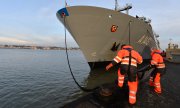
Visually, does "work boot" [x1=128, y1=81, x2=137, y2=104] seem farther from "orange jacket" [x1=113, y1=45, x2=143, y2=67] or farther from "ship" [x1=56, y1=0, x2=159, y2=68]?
"ship" [x1=56, y1=0, x2=159, y2=68]

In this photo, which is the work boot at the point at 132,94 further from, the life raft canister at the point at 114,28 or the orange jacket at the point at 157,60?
the life raft canister at the point at 114,28

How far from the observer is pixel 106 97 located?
4938mm

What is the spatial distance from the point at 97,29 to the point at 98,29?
3.2 inches

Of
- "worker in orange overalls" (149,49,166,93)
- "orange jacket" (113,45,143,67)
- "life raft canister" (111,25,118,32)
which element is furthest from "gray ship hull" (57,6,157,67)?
"orange jacket" (113,45,143,67)

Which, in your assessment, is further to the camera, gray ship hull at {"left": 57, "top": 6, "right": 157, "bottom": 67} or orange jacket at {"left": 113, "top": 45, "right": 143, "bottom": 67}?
gray ship hull at {"left": 57, "top": 6, "right": 157, "bottom": 67}

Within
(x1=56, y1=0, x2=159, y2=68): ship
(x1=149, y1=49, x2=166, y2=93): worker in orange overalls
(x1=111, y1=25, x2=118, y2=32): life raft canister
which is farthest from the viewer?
(x1=111, y1=25, x2=118, y2=32): life raft canister

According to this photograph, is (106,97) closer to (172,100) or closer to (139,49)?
(172,100)

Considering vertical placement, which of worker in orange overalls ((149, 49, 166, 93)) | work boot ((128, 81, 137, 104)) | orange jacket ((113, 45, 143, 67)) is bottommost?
work boot ((128, 81, 137, 104))

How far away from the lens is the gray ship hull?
10345mm

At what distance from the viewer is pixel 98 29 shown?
11.3 m

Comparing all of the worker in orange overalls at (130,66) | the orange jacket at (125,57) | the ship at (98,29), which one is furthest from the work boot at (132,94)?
the ship at (98,29)

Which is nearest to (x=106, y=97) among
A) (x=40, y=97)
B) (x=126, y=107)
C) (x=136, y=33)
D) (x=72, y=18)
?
(x=126, y=107)

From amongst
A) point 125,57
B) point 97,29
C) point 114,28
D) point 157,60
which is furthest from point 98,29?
point 125,57

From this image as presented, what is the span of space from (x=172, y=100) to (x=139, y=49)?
1175cm
